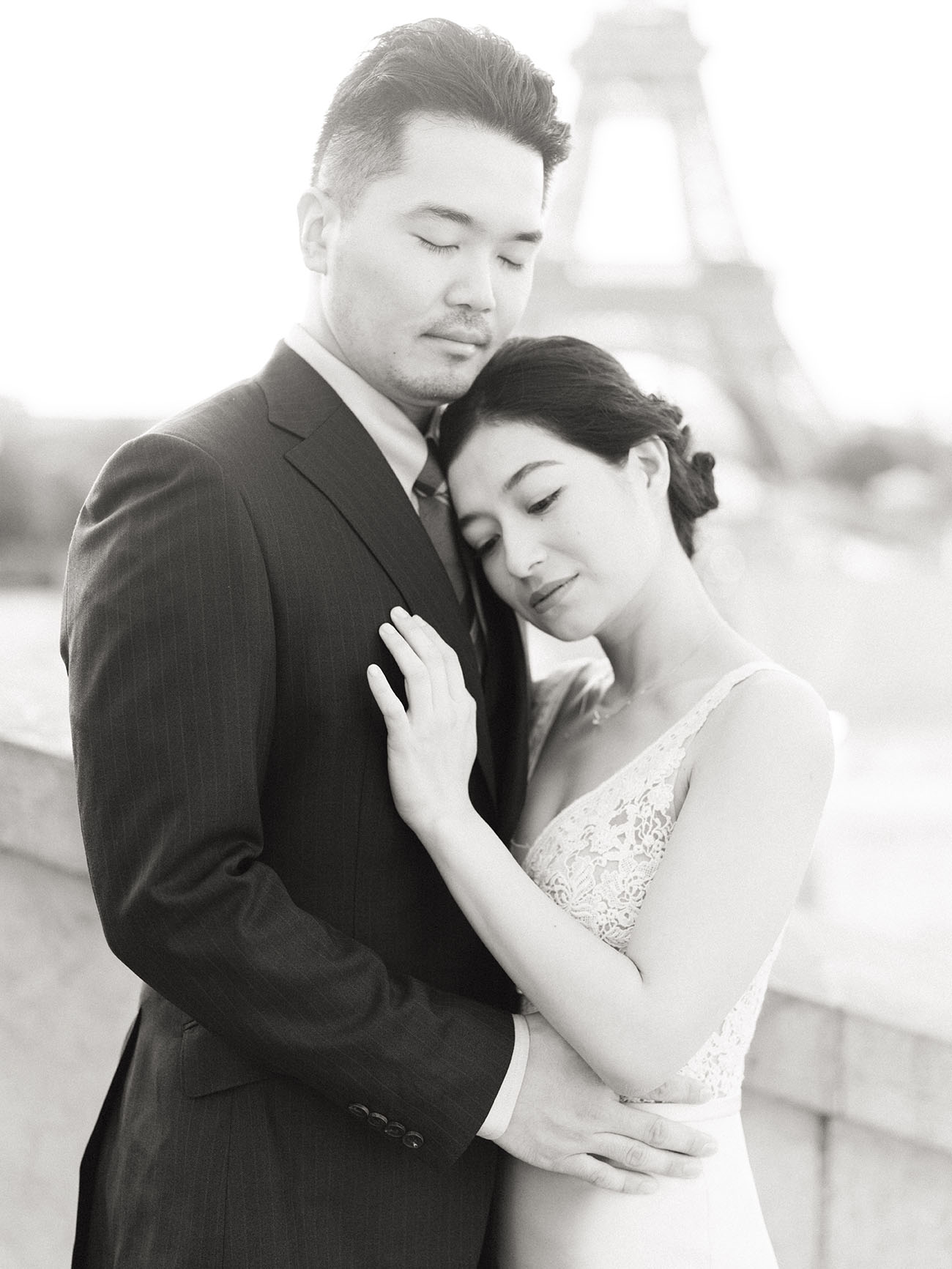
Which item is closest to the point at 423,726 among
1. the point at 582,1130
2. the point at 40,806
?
the point at 582,1130

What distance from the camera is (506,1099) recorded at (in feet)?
6.13

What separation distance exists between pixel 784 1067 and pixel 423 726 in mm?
1019

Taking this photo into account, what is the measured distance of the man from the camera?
1.70 m

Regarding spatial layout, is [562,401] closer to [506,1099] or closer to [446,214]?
[446,214]

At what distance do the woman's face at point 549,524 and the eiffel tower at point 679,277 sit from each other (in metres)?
18.9

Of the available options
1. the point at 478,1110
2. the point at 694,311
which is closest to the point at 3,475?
the point at 694,311

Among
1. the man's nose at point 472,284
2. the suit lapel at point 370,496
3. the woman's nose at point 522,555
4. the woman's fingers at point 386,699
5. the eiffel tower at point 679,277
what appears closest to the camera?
the woman's fingers at point 386,699

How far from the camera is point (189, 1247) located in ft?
6.08

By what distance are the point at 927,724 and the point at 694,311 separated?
909 centimetres

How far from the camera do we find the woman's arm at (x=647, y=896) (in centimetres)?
185

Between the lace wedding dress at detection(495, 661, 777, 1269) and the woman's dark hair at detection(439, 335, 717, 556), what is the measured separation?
0.48 metres

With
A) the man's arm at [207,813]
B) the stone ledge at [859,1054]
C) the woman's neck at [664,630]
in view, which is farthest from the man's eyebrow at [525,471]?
the stone ledge at [859,1054]

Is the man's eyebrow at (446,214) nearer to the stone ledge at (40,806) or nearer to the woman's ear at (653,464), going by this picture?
the woman's ear at (653,464)

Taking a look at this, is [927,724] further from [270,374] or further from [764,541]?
[270,374]
